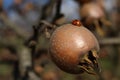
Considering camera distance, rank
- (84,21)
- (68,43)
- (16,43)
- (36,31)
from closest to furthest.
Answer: (68,43) → (36,31) → (84,21) → (16,43)

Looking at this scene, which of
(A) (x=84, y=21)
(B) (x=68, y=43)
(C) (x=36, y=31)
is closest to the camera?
(B) (x=68, y=43)

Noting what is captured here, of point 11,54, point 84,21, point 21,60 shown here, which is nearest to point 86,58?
point 84,21

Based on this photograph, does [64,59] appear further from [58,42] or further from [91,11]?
[91,11]

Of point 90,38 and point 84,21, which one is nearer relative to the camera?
point 90,38

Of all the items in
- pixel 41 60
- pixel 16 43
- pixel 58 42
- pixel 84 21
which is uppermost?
pixel 58 42

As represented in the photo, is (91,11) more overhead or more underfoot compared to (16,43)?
more overhead

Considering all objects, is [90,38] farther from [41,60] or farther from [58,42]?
[41,60]
